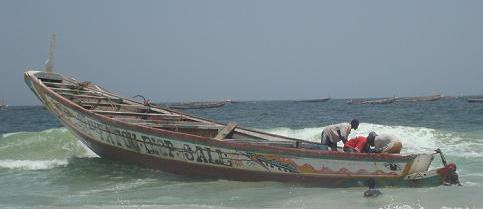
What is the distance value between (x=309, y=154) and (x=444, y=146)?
33.2 ft

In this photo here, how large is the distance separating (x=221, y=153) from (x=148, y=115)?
331 cm

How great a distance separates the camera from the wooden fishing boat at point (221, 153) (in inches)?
324

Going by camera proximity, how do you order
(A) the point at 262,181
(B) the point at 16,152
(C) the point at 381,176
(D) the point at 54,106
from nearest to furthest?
(C) the point at 381,176, (A) the point at 262,181, (D) the point at 54,106, (B) the point at 16,152

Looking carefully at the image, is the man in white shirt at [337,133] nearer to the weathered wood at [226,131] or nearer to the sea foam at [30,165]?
the weathered wood at [226,131]

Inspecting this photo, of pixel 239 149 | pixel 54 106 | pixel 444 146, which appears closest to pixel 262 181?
pixel 239 149

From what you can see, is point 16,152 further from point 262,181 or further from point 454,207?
point 454,207

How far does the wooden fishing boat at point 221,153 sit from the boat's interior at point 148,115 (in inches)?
0.9

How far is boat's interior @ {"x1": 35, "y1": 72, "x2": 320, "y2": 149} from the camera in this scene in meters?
10.1

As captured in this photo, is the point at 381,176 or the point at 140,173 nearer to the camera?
the point at 381,176

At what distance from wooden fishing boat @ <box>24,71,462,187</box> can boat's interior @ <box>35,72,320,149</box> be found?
0.02m

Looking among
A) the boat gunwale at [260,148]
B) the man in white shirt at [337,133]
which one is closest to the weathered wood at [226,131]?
the boat gunwale at [260,148]

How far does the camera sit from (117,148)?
10.5 metres

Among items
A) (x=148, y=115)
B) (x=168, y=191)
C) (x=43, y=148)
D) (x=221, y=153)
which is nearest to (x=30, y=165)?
(x=148, y=115)

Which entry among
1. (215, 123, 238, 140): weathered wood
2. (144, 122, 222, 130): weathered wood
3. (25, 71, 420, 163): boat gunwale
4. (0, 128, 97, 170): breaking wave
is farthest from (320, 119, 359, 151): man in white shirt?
(0, 128, 97, 170): breaking wave
